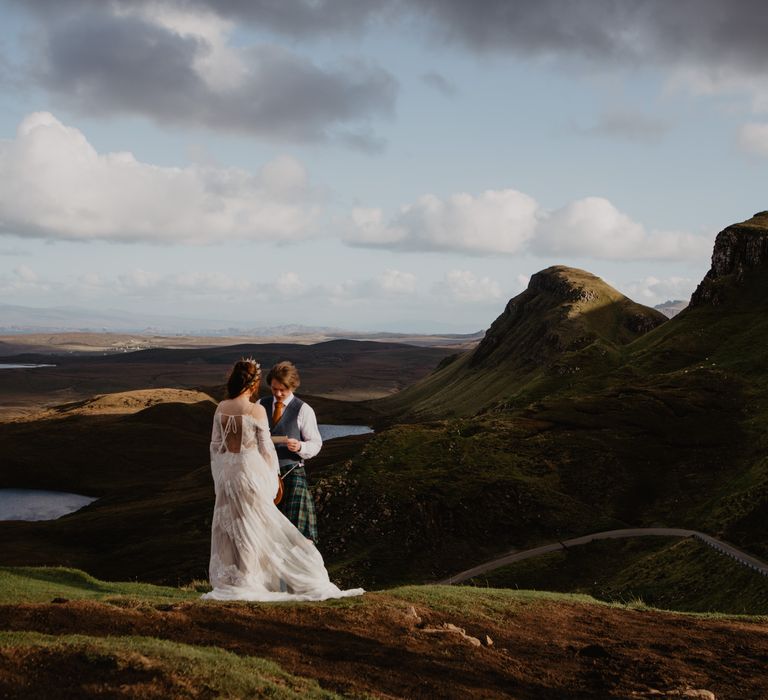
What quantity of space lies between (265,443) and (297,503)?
1.86 meters

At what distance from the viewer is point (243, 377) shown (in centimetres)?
1532

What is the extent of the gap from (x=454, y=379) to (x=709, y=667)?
18400 centimetres

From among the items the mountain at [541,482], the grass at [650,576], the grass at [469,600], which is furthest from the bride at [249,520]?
the mountain at [541,482]

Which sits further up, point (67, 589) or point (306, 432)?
point (306, 432)

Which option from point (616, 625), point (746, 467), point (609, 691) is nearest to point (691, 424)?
point (746, 467)

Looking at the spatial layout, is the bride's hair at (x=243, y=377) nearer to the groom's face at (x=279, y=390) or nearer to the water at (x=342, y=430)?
the groom's face at (x=279, y=390)

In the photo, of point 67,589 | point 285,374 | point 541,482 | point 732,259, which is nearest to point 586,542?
point 541,482

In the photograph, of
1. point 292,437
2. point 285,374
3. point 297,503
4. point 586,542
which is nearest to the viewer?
point 285,374

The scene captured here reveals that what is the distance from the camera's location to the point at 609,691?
1330cm

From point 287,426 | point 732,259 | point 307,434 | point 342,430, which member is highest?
point 732,259

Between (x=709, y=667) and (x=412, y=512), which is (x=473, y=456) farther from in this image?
(x=709, y=667)

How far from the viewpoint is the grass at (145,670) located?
986 centimetres

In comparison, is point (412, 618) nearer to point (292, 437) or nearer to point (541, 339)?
point (292, 437)

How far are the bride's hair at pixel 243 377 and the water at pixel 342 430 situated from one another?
155899 mm
